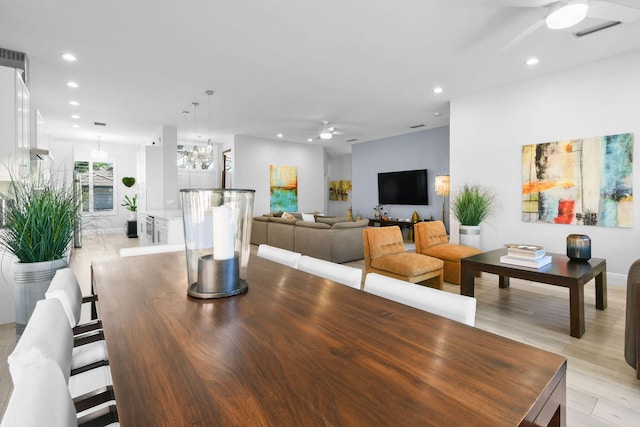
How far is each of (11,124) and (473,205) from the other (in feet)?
17.9

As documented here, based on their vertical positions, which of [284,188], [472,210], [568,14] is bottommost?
[472,210]

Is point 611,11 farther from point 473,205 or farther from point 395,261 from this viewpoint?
point 395,261

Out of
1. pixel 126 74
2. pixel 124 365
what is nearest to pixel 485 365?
pixel 124 365

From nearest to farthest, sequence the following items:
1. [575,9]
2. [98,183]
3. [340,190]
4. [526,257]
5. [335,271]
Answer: [335,271] < [575,9] < [526,257] < [98,183] < [340,190]

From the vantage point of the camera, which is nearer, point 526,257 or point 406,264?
point 526,257

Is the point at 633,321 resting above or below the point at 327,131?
below

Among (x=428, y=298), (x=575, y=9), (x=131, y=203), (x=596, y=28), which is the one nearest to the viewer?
(x=428, y=298)

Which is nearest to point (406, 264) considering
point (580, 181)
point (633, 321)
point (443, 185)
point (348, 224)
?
point (633, 321)

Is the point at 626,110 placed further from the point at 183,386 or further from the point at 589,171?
the point at 183,386

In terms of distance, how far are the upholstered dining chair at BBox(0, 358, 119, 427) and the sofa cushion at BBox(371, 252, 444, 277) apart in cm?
288

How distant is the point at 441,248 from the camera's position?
4.07 m

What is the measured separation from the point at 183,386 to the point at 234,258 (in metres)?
0.62

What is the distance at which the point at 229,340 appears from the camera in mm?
830

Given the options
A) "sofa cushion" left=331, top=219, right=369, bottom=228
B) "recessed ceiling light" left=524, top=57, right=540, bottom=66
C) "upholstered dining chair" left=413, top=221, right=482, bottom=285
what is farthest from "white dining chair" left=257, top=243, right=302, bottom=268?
"recessed ceiling light" left=524, top=57, right=540, bottom=66
